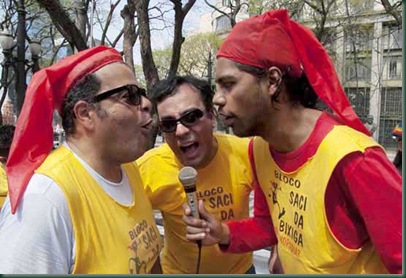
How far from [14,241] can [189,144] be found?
4.17 feet

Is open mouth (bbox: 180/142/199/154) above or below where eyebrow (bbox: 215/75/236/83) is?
below

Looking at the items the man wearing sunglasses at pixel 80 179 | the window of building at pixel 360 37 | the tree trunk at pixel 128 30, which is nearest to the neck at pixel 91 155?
the man wearing sunglasses at pixel 80 179

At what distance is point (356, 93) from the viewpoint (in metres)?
34.5

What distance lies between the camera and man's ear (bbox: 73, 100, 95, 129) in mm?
1827

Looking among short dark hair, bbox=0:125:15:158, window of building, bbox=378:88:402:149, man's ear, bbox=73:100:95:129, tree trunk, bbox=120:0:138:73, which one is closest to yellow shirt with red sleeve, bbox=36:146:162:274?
man's ear, bbox=73:100:95:129

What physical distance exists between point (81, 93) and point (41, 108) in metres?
0.18

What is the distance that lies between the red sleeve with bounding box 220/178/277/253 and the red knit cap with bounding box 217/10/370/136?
2.10 feet

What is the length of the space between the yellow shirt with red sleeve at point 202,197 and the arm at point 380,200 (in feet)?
3.65

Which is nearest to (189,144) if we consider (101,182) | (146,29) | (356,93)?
(101,182)

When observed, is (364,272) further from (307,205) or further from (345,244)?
(307,205)

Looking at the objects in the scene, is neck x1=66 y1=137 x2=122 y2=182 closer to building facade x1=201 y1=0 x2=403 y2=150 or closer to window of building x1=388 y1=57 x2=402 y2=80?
building facade x1=201 y1=0 x2=403 y2=150

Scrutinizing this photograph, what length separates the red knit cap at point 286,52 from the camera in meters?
1.84

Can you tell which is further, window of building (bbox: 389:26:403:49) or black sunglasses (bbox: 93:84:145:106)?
window of building (bbox: 389:26:403:49)

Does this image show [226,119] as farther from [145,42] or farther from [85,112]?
[145,42]
